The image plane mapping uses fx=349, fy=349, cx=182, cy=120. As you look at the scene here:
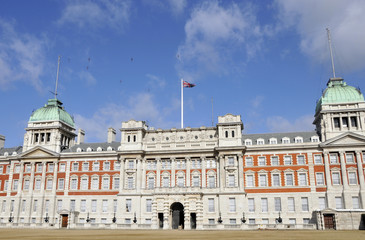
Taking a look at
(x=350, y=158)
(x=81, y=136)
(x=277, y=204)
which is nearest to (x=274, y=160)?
(x=277, y=204)

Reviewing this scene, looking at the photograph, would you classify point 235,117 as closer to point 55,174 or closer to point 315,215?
point 315,215

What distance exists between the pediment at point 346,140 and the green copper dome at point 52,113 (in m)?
56.7

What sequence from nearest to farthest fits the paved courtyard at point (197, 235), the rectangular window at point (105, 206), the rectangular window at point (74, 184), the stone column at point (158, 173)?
the paved courtyard at point (197, 235)
the stone column at point (158, 173)
the rectangular window at point (105, 206)
the rectangular window at point (74, 184)

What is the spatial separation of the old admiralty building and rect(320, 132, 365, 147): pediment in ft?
0.61

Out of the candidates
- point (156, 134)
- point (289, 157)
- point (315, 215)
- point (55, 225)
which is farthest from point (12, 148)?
point (315, 215)

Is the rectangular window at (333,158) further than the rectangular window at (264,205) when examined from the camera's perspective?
No

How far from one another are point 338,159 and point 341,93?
43.5ft

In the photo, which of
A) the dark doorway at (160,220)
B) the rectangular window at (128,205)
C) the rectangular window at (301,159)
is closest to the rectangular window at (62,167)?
the rectangular window at (128,205)

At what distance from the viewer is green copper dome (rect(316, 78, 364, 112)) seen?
67.4m

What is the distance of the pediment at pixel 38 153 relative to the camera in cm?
7600

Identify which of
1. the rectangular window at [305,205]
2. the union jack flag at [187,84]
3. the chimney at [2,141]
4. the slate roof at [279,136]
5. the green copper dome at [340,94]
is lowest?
the rectangular window at [305,205]

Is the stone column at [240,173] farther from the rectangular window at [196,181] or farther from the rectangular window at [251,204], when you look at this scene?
the rectangular window at [196,181]

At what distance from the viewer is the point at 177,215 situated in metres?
67.1

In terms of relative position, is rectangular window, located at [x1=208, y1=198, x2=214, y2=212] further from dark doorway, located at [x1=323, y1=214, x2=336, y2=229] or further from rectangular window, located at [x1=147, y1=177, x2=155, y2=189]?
dark doorway, located at [x1=323, y1=214, x2=336, y2=229]
